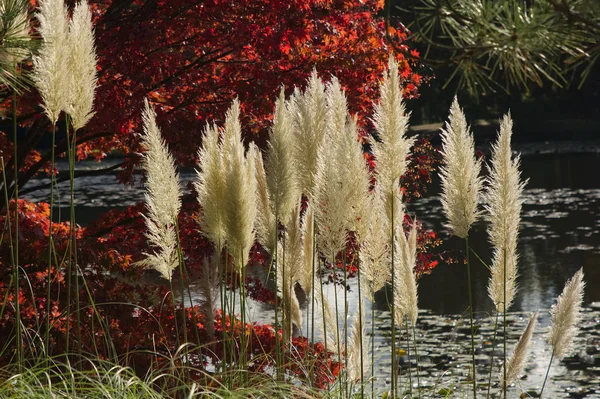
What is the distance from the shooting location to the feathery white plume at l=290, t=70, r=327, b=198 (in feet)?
11.9

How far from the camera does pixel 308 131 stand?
3631mm

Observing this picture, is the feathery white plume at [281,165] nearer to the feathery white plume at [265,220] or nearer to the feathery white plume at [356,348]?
the feathery white plume at [265,220]

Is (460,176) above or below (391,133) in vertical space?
below

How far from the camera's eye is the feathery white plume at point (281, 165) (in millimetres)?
3561

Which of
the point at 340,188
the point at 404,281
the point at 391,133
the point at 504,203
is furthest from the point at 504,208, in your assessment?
the point at 340,188

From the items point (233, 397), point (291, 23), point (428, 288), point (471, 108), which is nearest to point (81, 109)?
point (233, 397)

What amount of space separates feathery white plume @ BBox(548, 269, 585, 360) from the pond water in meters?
0.36

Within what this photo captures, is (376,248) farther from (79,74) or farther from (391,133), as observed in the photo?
(79,74)

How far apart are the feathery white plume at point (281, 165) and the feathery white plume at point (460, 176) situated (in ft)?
2.24

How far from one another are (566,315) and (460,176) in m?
0.83

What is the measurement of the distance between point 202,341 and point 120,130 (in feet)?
5.38

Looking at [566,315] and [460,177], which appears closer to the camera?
[460,177]

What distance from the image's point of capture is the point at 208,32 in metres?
6.34

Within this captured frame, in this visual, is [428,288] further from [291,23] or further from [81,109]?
[81,109]
